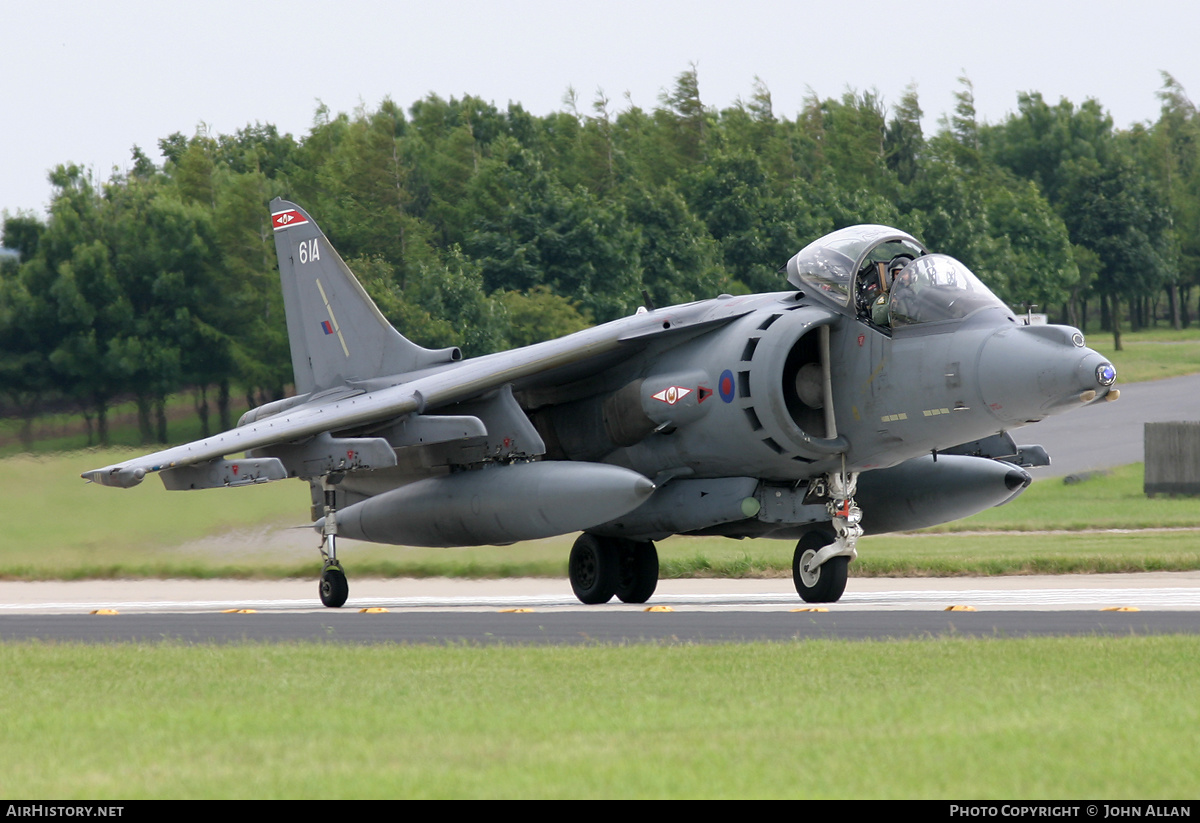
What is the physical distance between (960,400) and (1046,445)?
3650 cm

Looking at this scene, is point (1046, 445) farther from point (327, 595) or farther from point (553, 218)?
point (327, 595)

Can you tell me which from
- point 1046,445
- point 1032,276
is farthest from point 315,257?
point 1032,276

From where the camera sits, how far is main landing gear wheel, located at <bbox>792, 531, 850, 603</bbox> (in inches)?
608

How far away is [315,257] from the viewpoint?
811 inches

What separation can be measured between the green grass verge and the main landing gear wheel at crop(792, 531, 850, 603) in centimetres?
467

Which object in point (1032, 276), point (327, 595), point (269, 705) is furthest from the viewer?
point (1032, 276)

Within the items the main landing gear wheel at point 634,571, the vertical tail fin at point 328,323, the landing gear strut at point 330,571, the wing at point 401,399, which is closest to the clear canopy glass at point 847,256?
the wing at point 401,399

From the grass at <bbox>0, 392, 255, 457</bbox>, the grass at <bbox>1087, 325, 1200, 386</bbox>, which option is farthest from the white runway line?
the grass at <bbox>1087, 325, 1200, 386</bbox>

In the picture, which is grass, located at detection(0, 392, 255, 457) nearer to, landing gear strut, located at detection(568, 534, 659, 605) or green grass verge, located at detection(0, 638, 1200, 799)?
landing gear strut, located at detection(568, 534, 659, 605)

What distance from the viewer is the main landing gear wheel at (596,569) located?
17.4m

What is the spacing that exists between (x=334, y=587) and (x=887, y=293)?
274 inches

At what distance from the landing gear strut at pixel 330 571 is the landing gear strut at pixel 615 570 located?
2690 mm

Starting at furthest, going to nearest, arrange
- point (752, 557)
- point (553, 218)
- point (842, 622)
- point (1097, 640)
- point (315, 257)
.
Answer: point (553, 218) < point (752, 557) < point (315, 257) < point (842, 622) < point (1097, 640)

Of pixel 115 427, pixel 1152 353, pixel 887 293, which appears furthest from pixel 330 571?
pixel 1152 353
